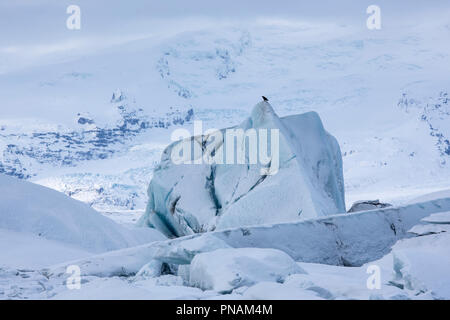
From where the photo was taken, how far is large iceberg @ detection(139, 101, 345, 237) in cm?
959

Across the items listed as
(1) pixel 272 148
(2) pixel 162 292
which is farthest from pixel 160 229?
(2) pixel 162 292

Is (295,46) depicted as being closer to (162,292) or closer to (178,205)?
(178,205)

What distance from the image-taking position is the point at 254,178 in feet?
34.0

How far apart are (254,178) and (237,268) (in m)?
5.84

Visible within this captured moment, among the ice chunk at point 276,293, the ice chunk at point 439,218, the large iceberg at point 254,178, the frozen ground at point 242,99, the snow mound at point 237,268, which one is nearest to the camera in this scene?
the ice chunk at point 276,293

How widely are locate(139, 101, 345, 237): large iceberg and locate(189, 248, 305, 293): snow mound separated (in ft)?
13.5

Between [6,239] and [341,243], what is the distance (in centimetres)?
424

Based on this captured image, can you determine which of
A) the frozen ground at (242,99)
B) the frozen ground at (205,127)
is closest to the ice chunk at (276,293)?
the frozen ground at (205,127)

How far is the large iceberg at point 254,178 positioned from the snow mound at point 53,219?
134 centimetres

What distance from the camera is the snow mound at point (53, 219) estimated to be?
9.47 m

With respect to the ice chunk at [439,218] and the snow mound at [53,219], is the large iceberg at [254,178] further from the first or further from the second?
the ice chunk at [439,218]

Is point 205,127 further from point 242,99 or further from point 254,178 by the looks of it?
point 254,178

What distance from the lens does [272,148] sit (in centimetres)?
1032

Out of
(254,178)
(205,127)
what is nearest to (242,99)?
(205,127)
